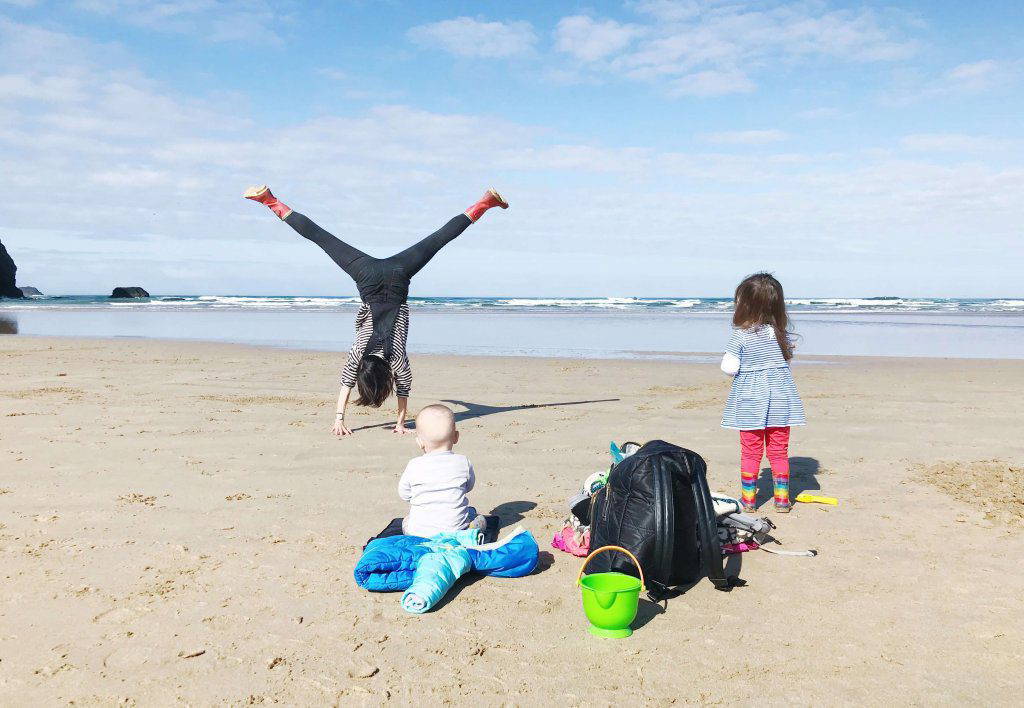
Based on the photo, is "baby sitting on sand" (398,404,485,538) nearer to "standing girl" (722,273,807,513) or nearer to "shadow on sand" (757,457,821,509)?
"standing girl" (722,273,807,513)

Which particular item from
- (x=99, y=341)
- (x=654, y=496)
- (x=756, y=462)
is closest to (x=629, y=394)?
(x=756, y=462)

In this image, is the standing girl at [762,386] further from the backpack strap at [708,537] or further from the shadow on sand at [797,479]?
the backpack strap at [708,537]

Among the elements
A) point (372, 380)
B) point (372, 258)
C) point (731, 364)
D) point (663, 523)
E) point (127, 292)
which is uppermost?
point (127, 292)

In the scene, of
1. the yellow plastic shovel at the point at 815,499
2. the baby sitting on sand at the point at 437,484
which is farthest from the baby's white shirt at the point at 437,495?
the yellow plastic shovel at the point at 815,499

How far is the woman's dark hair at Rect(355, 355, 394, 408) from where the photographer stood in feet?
27.1

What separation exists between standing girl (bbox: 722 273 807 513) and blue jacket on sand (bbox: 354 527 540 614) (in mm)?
2115

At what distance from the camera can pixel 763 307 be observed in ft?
19.0

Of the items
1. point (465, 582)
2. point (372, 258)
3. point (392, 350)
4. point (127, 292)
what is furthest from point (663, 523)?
point (127, 292)

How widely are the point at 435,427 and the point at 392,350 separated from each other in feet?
12.6

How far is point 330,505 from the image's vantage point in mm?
5789

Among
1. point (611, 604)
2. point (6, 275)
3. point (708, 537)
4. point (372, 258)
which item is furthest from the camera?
point (6, 275)

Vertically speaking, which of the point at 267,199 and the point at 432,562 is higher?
the point at 267,199

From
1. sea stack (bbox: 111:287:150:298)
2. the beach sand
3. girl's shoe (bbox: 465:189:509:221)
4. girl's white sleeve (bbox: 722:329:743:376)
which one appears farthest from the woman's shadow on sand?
sea stack (bbox: 111:287:150:298)

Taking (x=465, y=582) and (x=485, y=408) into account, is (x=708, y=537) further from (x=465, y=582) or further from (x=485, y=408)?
(x=485, y=408)
